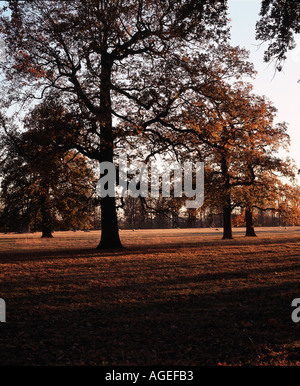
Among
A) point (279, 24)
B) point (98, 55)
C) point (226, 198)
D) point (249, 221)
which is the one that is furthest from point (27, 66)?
point (249, 221)

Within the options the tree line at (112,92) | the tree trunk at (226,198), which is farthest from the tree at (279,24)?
the tree trunk at (226,198)

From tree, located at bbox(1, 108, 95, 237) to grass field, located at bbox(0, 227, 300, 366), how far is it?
7.96m

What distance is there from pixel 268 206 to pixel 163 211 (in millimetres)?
20986

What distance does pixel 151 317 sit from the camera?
8031 mm

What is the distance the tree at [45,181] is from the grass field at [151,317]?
7.96 m

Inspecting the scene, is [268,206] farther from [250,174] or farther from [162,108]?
[162,108]

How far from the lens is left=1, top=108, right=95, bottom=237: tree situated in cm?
2047

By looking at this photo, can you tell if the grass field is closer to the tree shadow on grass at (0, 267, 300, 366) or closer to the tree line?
the tree shadow on grass at (0, 267, 300, 366)

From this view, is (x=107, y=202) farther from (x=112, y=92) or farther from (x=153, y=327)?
(x=153, y=327)

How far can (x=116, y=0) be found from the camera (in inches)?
779

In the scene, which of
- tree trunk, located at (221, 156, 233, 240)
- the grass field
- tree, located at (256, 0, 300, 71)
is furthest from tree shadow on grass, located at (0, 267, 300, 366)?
tree trunk, located at (221, 156, 233, 240)

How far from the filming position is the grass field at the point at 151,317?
5.82 metres

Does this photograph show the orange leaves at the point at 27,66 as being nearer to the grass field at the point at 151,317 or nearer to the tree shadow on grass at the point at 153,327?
the grass field at the point at 151,317
